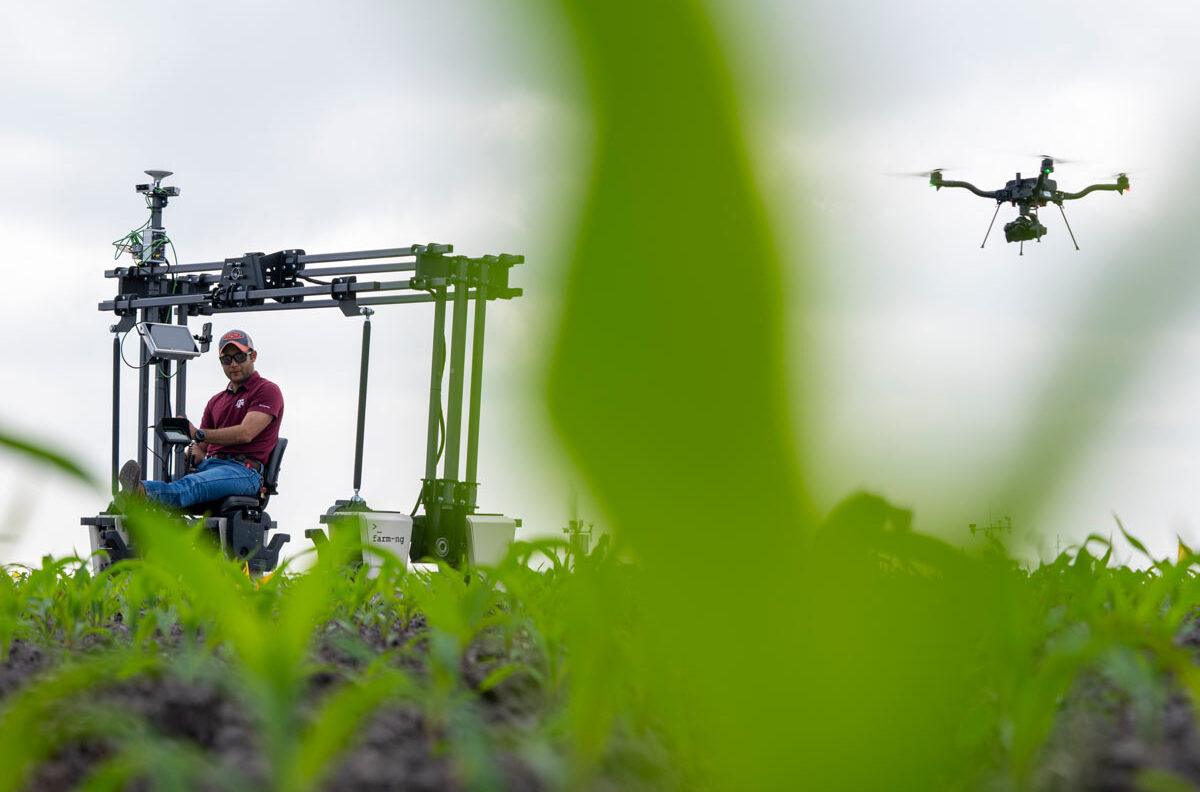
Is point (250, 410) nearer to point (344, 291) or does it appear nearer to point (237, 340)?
point (237, 340)

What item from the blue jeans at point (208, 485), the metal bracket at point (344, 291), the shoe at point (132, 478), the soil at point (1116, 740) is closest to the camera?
the soil at point (1116, 740)

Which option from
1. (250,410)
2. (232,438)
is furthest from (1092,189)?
(250,410)

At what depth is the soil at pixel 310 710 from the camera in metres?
0.59

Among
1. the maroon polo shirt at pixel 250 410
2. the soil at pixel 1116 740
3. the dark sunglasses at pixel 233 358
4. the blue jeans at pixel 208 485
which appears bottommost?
the blue jeans at pixel 208 485

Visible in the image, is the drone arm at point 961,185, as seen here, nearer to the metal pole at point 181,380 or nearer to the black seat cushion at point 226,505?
the black seat cushion at point 226,505

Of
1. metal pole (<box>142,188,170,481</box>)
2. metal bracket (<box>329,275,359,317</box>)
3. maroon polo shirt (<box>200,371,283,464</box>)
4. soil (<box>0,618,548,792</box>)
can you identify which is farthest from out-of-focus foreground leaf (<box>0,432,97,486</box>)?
metal pole (<box>142,188,170,481</box>)

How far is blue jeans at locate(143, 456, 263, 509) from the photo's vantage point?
6184 millimetres

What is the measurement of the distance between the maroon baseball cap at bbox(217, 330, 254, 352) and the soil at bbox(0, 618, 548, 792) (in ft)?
17.9

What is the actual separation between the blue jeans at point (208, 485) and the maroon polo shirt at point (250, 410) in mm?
84

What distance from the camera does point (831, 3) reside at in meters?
0.25

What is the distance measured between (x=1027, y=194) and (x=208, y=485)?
641 cm

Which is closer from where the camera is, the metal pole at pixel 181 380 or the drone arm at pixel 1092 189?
the drone arm at pixel 1092 189

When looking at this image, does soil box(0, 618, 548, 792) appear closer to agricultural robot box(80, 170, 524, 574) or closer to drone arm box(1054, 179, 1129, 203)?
drone arm box(1054, 179, 1129, 203)

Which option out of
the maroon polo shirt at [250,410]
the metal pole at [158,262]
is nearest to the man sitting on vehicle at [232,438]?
the maroon polo shirt at [250,410]
